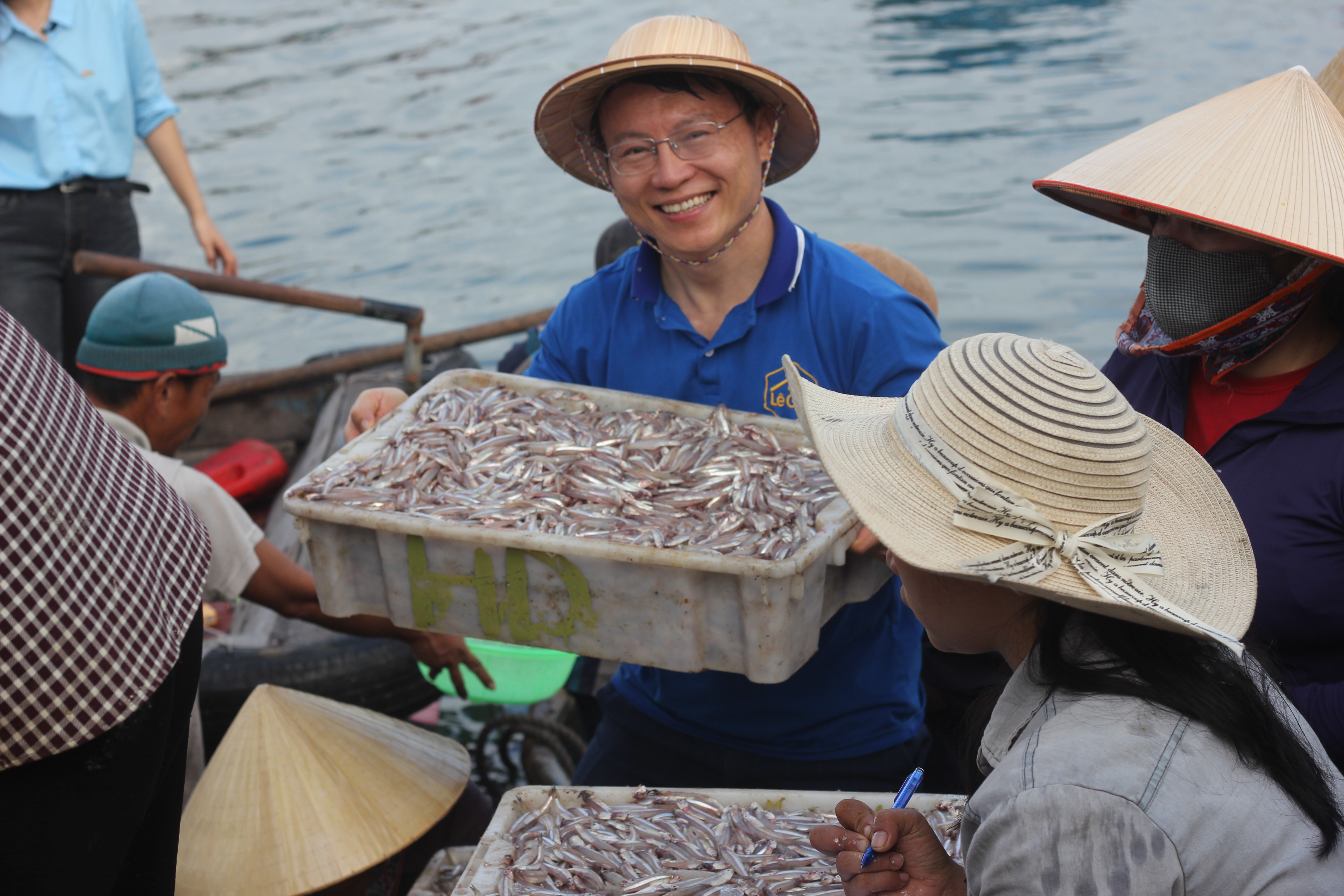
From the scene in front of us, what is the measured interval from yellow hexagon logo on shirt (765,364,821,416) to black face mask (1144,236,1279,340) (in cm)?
101

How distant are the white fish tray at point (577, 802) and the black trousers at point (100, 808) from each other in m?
0.74

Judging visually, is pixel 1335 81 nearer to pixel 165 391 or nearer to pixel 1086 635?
A: pixel 1086 635

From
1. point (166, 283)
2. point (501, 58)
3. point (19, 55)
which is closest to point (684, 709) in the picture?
point (166, 283)

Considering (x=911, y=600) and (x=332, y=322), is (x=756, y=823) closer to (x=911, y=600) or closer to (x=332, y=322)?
(x=911, y=600)

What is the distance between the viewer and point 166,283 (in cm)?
457

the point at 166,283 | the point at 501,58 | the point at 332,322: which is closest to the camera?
the point at 166,283

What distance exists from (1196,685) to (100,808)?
6.93 feet

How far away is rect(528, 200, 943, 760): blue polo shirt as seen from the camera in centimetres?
314

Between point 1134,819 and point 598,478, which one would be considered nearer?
point 1134,819

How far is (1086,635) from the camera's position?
197cm

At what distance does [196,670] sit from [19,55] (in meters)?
5.17

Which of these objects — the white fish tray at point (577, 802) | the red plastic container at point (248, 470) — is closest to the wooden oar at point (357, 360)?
the red plastic container at point (248, 470)

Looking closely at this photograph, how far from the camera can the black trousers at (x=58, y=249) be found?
6203mm

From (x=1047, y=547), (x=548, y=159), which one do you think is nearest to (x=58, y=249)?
(x=1047, y=547)
